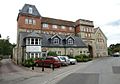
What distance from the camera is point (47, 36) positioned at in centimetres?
4388

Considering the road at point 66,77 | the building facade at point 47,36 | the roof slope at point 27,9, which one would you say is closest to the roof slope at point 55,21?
the building facade at point 47,36

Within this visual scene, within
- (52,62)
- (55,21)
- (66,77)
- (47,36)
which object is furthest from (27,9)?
(66,77)

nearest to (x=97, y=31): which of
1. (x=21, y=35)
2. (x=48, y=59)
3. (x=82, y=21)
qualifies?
(x=82, y=21)

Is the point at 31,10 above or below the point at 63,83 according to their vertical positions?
above

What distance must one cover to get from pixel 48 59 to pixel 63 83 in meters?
16.6

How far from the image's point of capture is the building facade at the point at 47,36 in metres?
36.7

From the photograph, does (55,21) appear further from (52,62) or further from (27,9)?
(52,62)

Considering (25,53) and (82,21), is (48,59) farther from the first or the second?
(82,21)

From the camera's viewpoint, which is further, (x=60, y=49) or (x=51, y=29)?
(x=51, y=29)

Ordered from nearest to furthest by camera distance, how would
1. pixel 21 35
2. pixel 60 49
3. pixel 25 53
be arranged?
1. pixel 25 53
2. pixel 21 35
3. pixel 60 49

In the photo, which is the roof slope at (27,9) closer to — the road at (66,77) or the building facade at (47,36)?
the building facade at (47,36)

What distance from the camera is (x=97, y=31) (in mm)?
70812

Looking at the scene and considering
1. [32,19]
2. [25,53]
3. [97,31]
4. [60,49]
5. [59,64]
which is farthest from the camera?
[97,31]

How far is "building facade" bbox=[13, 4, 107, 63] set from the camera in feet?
120
